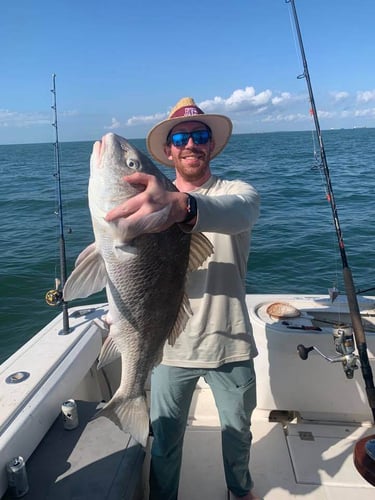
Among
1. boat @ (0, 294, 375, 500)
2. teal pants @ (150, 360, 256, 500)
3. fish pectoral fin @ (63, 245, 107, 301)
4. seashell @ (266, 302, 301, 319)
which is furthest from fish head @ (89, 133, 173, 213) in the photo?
seashell @ (266, 302, 301, 319)

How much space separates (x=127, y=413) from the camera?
226 centimetres

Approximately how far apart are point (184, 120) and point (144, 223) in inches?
49.6

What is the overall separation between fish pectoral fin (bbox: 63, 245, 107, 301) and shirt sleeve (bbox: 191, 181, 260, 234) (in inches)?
→ 19.5

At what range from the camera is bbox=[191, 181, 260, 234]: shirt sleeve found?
1773 millimetres

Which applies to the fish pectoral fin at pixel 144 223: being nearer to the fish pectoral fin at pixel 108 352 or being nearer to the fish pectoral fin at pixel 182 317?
the fish pectoral fin at pixel 182 317

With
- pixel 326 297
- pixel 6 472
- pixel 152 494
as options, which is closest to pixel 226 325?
pixel 152 494

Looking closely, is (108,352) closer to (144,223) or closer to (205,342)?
(205,342)

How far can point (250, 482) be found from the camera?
2.96 meters

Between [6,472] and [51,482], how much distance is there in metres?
0.26

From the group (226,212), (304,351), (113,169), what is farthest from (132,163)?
(304,351)

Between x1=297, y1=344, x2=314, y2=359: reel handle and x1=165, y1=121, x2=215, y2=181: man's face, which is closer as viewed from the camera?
x1=165, y1=121, x2=215, y2=181: man's face

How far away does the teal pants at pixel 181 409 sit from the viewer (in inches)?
102

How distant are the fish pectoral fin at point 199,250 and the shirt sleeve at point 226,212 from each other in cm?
16

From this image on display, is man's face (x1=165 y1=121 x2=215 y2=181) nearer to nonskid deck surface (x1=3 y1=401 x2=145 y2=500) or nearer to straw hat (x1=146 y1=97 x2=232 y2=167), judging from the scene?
straw hat (x1=146 y1=97 x2=232 y2=167)
